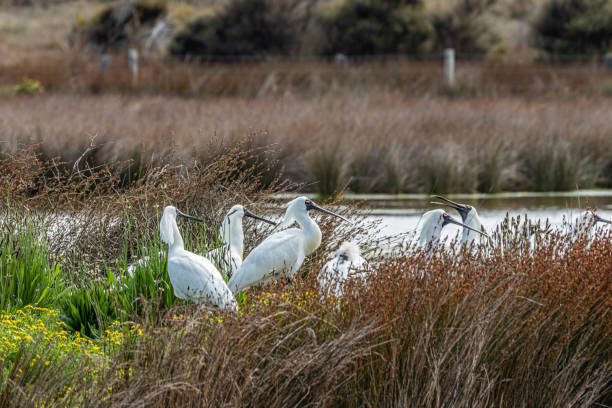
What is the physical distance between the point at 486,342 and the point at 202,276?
1.45 meters

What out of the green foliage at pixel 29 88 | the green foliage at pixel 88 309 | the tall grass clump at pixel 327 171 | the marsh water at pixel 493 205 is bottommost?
the marsh water at pixel 493 205

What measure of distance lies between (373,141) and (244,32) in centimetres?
1641

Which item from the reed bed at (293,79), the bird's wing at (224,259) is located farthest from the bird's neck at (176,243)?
the reed bed at (293,79)

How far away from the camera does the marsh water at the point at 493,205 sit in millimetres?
9375

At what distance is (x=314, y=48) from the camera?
27797 mm

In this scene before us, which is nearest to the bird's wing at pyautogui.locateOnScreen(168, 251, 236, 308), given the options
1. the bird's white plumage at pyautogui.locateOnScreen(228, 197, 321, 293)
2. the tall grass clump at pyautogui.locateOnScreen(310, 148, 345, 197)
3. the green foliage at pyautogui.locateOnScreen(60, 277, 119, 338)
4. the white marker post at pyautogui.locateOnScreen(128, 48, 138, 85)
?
the bird's white plumage at pyautogui.locateOnScreen(228, 197, 321, 293)

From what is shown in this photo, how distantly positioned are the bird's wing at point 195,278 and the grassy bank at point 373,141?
16.9ft

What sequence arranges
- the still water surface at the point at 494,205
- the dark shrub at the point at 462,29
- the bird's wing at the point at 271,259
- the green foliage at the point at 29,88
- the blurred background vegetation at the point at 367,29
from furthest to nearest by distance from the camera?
1. the dark shrub at the point at 462,29
2. the blurred background vegetation at the point at 367,29
3. the green foliage at the point at 29,88
4. the still water surface at the point at 494,205
5. the bird's wing at the point at 271,259

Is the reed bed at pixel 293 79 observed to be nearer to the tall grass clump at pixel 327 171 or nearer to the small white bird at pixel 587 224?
the tall grass clump at pixel 327 171

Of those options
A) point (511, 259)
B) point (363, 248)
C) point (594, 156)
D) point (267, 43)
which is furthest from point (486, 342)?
point (267, 43)

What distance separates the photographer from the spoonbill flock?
158 inches

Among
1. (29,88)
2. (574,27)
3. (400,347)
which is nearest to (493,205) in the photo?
(400,347)

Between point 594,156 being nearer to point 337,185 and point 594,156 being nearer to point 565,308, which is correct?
point 337,185

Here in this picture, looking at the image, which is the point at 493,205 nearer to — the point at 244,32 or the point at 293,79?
the point at 293,79
